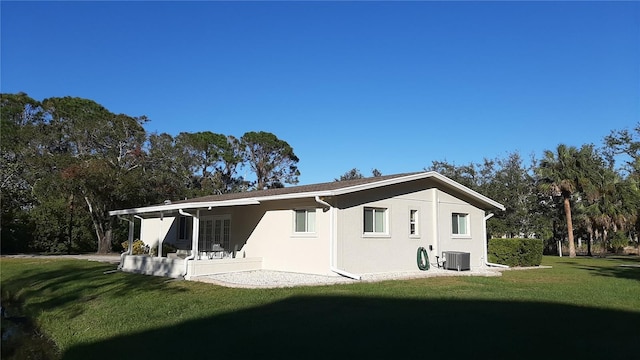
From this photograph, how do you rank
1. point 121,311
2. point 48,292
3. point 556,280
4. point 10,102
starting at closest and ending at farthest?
1. point 121,311
2. point 48,292
3. point 556,280
4. point 10,102

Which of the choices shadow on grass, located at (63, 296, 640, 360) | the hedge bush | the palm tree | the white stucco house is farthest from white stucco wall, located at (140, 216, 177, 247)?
the palm tree

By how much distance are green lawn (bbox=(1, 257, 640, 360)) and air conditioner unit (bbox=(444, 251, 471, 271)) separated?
3602 mm

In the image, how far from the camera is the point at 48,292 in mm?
12945

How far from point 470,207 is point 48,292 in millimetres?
15871

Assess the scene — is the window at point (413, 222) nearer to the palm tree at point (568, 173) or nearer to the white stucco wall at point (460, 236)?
the white stucco wall at point (460, 236)

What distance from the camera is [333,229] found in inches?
587

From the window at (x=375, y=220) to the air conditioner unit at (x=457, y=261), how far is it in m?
3.02

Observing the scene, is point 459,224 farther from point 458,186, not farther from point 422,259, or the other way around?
point 422,259

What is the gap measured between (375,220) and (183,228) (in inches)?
405

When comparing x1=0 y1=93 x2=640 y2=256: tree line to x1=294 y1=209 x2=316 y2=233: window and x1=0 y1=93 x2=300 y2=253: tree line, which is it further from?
x1=294 y1=209 x2=316 y2=233: window

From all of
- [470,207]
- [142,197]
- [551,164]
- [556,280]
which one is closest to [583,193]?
[551,164]

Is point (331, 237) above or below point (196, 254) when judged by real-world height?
above

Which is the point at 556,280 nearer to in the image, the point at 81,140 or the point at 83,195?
the point at 83,195

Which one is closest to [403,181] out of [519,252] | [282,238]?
[282,238]
